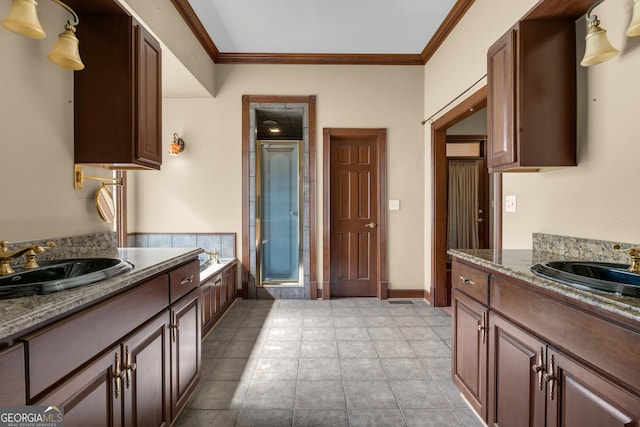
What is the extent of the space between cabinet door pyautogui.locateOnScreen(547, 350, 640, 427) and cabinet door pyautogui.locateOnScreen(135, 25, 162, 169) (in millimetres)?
2168

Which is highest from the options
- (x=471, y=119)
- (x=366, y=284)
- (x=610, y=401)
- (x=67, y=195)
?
(x=471, y=119)

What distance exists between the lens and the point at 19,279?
1172mm

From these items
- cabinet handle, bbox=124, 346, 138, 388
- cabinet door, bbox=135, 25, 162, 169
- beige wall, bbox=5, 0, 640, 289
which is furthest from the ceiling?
cabinet handle, bbox=124, 346, 138, 388

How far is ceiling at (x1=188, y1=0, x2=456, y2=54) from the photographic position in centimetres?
284

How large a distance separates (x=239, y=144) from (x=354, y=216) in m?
1.70

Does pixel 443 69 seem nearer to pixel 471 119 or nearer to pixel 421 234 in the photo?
pixel 471 119

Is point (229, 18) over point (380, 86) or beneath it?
over

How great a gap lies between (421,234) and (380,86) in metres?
1.93

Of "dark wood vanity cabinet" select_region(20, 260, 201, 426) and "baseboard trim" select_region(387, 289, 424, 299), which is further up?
"dark wood vanity cabinet" select_region(20, 260, 201, 426)

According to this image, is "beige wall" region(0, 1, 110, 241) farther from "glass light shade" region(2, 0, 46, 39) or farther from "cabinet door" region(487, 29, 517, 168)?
"cabinet door" region(487, 29, 517, 168)

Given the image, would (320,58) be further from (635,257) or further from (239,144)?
(635,257)

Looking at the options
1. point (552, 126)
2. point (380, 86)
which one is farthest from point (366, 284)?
point (552, 126)

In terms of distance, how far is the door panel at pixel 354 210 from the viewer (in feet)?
13.0

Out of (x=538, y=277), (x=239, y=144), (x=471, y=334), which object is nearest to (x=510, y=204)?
(x=471, y=334)
